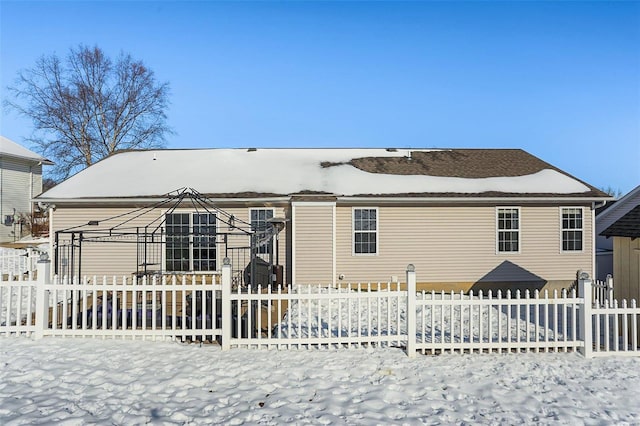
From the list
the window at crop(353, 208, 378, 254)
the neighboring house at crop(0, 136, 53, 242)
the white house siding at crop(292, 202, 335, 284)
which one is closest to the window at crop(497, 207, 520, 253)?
the window at crop(353, 208, 378, 254)

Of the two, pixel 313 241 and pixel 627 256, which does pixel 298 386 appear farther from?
pixel 627 256

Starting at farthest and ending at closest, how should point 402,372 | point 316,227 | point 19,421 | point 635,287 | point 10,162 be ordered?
point 10,162 → point 316,227 → point 635,287 → point 402,372 → point 19,421

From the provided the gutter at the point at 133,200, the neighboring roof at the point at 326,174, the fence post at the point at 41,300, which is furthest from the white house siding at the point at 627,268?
the fence post at the point at 41,300

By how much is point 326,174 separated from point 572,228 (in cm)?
864

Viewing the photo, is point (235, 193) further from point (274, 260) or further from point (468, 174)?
point (468, 174)

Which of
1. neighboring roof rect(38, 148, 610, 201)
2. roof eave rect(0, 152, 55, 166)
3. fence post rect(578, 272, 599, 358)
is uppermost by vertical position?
roof eave rect(0, 152, 55, 166)

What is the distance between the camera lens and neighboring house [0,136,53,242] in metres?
26.8

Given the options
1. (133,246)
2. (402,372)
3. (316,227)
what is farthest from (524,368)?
(133,246)

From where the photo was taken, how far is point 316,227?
13.3 metres

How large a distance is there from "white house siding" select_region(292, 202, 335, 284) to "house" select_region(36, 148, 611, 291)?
3 cm

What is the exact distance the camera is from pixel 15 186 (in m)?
27.7

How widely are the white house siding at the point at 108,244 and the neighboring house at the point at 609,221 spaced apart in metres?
14.4

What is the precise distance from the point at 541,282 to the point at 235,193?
1058cm

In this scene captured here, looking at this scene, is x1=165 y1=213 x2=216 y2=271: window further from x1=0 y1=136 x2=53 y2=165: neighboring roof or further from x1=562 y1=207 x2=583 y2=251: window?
x1=0 y1=136 x2=53 y2=165: neighboring roof
